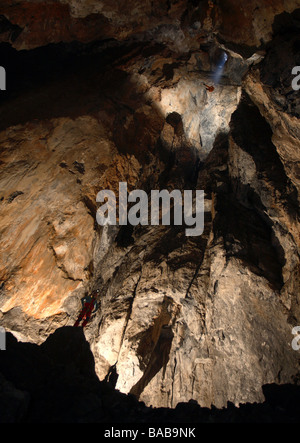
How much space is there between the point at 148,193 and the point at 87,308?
5321 mm

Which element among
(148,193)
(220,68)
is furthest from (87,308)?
(220,68)

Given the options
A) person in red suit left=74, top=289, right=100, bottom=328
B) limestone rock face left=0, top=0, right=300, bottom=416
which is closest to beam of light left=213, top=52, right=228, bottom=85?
limestone rock face left=0, top=0, right=300, bottom=416

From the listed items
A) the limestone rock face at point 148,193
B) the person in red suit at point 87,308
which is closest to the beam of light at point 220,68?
the limestone rock face at point 148,193

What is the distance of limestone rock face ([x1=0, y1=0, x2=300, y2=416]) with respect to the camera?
6.00 meters

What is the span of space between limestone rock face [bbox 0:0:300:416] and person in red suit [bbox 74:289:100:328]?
0.75ft

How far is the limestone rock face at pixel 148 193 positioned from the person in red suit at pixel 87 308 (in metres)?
0.23

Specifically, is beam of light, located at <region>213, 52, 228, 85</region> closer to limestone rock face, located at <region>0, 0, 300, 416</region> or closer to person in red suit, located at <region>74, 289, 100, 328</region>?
limestone rock face, located at <region>0, 0, 300, 416</region>

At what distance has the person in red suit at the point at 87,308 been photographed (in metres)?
8.36

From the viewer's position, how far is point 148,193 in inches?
423

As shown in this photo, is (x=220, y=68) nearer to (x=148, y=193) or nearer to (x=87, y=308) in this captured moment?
(x=148, y=193)

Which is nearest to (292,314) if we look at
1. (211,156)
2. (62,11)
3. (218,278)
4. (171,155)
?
(218,278)

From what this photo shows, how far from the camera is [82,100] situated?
9664 mm

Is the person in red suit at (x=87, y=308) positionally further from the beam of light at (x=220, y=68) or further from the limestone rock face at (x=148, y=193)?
the beam of light at (x=220, y=68)
